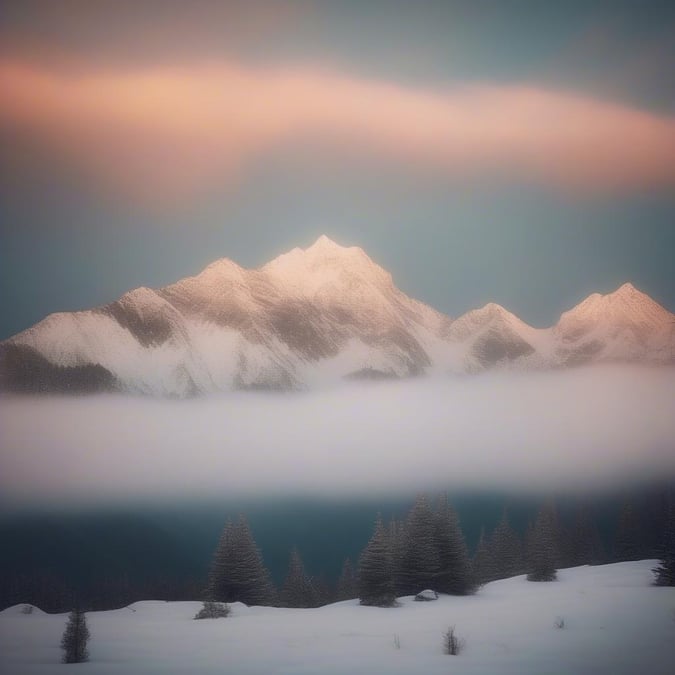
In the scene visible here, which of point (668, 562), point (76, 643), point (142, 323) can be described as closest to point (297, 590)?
point (668, 562)

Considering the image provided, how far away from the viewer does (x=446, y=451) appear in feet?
178

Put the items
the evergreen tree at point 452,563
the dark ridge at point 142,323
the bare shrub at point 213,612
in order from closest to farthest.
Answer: the bare shrub at point 213,612
the evergreen tree at point 452,563
the dark ridge at point 142,323

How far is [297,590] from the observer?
2511 cm

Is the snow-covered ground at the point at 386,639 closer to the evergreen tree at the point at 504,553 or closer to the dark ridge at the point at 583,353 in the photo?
the dark ridge at the point at 583,353

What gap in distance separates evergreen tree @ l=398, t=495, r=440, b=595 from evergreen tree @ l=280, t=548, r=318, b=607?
→ 10.2 m

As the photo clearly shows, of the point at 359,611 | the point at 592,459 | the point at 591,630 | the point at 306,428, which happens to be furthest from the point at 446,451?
the point at 591,630

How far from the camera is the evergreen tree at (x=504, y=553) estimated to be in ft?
85.4

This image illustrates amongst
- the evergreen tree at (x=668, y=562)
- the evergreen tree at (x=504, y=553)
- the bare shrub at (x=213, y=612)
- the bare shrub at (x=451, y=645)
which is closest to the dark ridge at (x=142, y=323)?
the evergreen tree at (x=504, y=553)

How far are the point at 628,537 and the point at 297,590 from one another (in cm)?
1449

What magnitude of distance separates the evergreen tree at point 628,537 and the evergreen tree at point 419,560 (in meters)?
15.0

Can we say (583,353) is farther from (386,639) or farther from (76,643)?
(76,643)

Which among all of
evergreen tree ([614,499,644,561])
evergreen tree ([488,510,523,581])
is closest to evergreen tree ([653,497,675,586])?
evergreen tree ([488,510,523,581])

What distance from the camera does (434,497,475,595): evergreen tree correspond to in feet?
50.1

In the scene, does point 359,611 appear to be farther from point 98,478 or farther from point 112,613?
point 98,478
